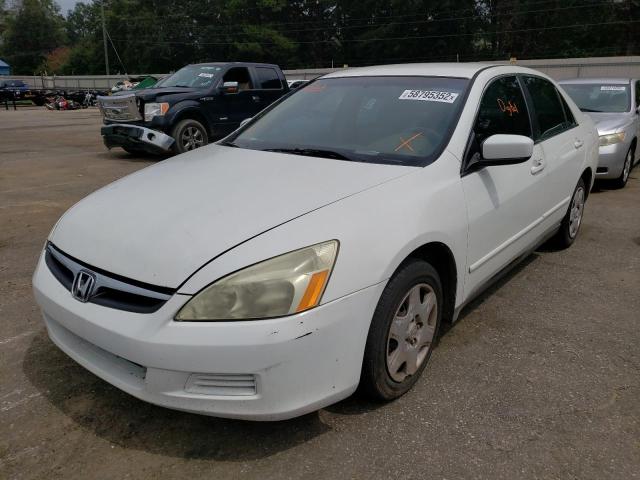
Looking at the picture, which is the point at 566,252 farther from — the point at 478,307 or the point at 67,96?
the point at 67,96

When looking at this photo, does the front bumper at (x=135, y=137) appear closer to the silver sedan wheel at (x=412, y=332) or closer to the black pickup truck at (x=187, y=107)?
the black pickup truck at (x=187, y=107)

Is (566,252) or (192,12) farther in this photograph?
(192,12)

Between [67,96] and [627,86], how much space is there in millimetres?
33683

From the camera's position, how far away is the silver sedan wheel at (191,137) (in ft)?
32.2

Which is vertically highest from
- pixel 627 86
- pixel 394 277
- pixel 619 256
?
pixel 627 86

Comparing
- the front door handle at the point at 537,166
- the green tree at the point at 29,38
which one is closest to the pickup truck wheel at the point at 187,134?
the front door handle at the point at 537,166

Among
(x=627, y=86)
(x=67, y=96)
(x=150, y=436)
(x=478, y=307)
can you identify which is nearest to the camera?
(x=150, y=436)

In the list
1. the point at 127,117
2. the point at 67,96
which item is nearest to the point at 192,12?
the point at 67,96

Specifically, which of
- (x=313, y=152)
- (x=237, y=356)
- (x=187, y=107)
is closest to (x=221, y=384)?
(x=237, y=356)

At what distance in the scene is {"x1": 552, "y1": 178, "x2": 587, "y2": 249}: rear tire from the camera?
470 cm

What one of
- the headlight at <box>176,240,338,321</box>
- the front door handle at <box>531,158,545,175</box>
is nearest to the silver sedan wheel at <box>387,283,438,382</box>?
the headlight at <box>176,240,338,321</box>

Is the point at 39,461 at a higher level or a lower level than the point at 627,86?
lower

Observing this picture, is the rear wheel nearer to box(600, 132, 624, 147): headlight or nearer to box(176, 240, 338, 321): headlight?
box(600, 132, 624, 147): headlight

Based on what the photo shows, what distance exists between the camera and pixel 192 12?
70.5 m
